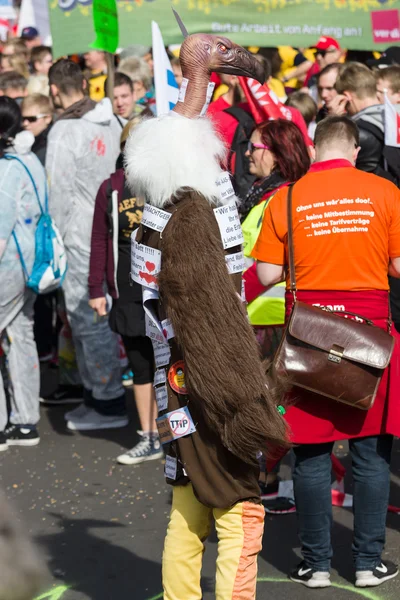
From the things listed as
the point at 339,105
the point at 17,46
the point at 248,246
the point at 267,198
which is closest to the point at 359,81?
the point at 339,105

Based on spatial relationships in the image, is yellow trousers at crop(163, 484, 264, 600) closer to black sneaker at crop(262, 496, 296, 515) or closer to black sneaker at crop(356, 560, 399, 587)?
black sneaker at crop(356, 560, 399, 587)

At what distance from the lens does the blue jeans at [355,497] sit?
4.18 m

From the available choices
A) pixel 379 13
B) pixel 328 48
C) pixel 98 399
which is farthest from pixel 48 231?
pixel 379 13

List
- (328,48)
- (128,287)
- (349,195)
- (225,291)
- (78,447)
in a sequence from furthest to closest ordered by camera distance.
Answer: (328,48) → (78,447) → (128,287) → (349,195) → (225,291)

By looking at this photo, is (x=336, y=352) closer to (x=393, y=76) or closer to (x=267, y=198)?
(x=267, y=198)

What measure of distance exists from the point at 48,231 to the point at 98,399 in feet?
4.19

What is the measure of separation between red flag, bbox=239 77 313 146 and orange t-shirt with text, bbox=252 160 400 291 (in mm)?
2874

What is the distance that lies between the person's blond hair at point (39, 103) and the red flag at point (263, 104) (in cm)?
158

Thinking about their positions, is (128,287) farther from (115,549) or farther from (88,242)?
(115,549)

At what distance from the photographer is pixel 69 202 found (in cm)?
682

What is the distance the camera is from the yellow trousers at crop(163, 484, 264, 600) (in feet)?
10.6

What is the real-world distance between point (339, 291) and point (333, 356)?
0.29m

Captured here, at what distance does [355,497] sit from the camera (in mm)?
4230

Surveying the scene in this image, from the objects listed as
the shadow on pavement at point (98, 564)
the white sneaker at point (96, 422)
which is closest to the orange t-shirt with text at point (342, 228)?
the shadow on pavement at point (98, 564)
